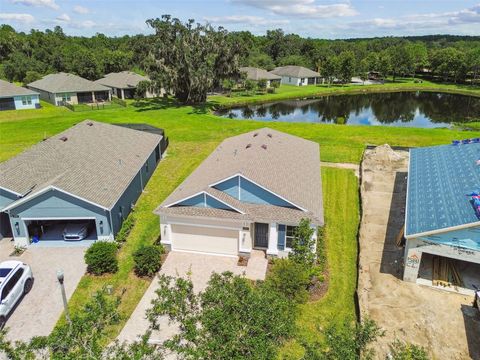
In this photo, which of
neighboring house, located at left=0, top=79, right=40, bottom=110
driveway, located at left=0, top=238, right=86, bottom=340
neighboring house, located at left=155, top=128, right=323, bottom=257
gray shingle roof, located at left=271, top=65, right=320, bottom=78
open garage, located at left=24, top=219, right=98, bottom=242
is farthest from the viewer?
gray shingle roof, located at left=271, top=65, right=320, bottom=78

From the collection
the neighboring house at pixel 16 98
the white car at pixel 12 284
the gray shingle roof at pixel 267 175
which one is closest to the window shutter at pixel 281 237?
the gray shingle roof at pixel 267 175

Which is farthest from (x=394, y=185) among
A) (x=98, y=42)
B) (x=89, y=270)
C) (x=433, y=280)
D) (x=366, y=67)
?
(x=98, y=42)

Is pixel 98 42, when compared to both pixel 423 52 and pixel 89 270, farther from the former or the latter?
pixel 89 270

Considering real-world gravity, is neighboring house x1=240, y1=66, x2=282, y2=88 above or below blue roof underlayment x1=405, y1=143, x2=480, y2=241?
above

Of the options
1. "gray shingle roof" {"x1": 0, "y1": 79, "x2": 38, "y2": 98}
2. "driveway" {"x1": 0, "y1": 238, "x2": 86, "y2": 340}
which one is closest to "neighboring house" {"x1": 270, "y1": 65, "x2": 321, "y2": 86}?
"gray shingle roof" {"x1": 0, "y1": 79, "x2": 38, "y2": 98}

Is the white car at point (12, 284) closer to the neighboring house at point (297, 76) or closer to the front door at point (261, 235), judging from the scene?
the front door at point (261, 235)

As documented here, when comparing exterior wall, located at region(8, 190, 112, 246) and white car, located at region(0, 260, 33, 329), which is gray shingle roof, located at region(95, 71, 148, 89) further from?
white car, located at region(0, 260, 33, 329)

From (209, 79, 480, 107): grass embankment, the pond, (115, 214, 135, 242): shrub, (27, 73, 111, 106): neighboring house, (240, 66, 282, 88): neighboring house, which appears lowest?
(115, 214, 135, 242): shrub

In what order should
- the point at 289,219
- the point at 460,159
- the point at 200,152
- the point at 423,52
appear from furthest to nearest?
the point at 423,52 → the point at 200,152 → the point at 460,159 → the point at 289,219
